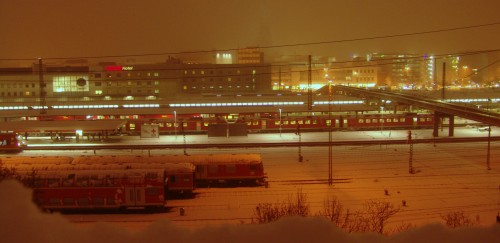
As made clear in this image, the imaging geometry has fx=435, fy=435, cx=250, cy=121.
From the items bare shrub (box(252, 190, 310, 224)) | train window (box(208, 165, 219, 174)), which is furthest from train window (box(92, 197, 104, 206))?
bare shrub (box(252, 190, 310, 224))

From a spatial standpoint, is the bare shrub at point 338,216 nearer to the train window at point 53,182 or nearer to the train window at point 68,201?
the train window at point 68,201

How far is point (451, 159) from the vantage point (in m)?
11.7

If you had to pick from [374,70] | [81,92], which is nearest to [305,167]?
[81,92]

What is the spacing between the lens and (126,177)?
7434 mm

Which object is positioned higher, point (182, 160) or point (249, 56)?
point (249, 56)

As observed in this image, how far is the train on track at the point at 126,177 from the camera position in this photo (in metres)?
7.26

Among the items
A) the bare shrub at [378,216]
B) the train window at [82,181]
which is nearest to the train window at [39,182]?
the train window at [82,181]

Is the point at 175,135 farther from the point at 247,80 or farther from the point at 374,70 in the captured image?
the point at 374,70

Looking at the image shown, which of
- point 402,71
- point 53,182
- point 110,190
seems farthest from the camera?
point 402,71

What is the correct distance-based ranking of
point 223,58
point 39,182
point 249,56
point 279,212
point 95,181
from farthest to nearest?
point 249,56 < point 223,58 < point 95,181 < point 39,182 < point 279,212

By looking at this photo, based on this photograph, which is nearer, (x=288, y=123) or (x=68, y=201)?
(x=68, y=201)

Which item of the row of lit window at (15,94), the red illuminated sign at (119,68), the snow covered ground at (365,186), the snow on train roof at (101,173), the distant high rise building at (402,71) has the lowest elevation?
the snow covered ground at (365,186)

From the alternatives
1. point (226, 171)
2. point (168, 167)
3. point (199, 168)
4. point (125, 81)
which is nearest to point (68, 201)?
point (168, 167)

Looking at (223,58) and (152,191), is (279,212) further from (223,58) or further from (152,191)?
(223,58)
